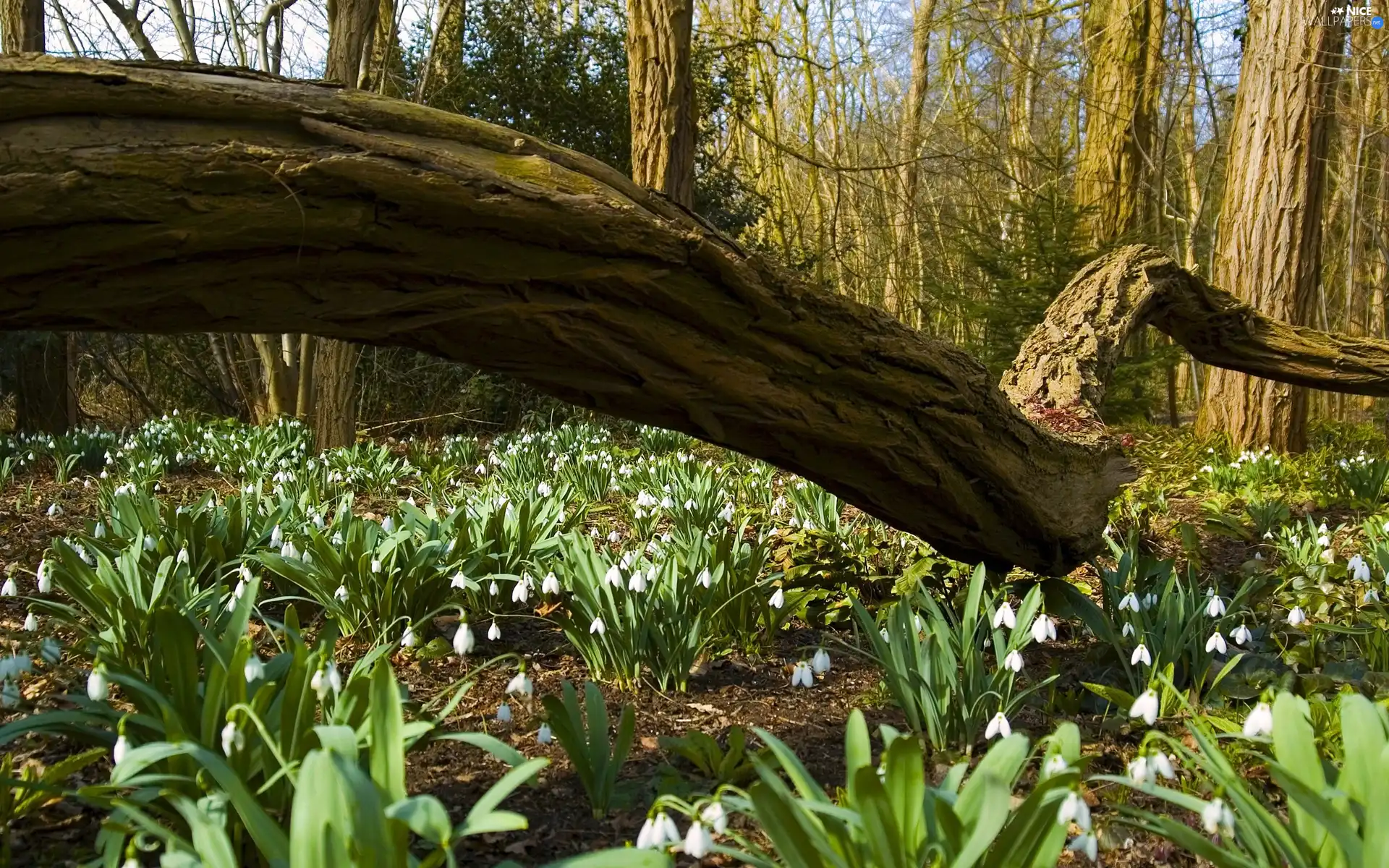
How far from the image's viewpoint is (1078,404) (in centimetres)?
372

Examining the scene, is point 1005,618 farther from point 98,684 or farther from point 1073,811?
point 98,684

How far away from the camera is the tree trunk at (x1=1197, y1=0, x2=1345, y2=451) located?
24.8ft

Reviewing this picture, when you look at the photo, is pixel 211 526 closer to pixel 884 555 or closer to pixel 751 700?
pixel 751 700

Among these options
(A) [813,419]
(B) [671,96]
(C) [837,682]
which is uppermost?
(B) [671,96]

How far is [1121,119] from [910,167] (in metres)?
5.93

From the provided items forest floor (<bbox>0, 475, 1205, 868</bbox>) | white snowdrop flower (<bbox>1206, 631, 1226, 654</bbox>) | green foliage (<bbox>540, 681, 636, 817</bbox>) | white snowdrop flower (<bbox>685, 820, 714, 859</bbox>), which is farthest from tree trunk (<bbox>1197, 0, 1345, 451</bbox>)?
white snowdrop flower (<bbox>685, 820, 714, 859</bbox>)

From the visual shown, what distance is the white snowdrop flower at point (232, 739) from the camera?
1.65m

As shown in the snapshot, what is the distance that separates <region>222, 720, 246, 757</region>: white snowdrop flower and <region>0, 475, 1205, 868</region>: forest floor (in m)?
0.36

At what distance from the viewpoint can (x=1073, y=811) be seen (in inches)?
55.1

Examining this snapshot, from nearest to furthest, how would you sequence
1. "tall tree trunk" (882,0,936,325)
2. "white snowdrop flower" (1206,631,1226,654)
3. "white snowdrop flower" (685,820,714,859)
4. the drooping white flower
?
1. "white snowdrop flower" (685,820,714,859)
2. the drooping white flower
3. "white snowdrop flower" (1206,631,1226,654)
4. "tall tree trunk" (882,0,936,325)

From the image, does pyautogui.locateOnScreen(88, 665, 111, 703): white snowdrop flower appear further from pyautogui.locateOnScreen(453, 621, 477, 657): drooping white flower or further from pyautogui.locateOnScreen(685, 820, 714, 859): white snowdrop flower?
pyautogui.locateOnScreen(685, 820, 714, 859): white snowdrop flower

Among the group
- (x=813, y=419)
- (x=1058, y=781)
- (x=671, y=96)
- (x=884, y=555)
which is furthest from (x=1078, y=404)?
(x=671, y=96)

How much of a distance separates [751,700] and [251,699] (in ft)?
4.87

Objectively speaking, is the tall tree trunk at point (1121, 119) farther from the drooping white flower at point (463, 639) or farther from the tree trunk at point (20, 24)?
the tree trunk at point (20, 24)
